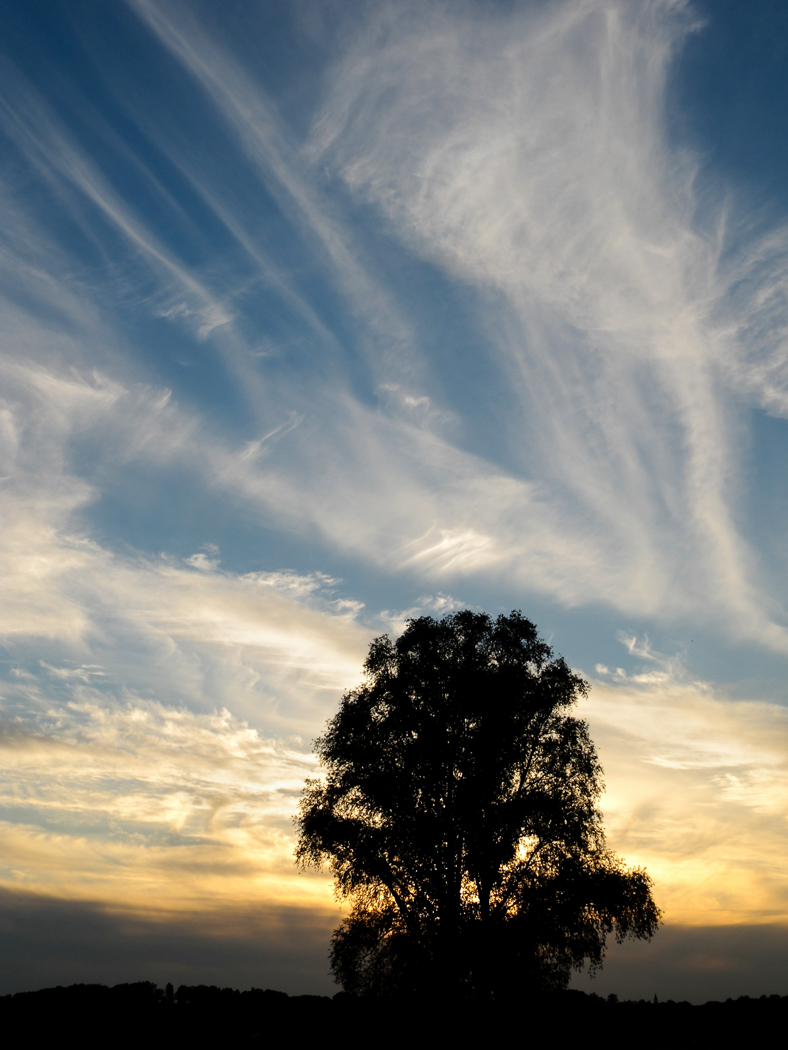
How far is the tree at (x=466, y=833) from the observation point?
26672mm

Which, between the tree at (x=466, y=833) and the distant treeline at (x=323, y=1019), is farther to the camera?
the tree at (x=466, y=833)

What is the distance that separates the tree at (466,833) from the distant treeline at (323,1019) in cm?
A: 314

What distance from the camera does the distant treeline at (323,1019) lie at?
15.8 m

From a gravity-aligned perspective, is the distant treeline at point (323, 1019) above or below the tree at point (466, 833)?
below

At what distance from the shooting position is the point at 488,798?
28125 millimetres

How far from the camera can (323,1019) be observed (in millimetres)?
18688

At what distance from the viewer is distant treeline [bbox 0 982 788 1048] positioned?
623 inches

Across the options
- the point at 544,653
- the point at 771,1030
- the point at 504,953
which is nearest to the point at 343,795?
the point at 504,953

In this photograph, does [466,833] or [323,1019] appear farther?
[466,833]

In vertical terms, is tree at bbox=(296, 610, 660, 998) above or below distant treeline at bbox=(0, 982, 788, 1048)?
above

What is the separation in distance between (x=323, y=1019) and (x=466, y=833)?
403 inches

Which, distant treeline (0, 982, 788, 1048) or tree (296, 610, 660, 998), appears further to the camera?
tree (296, 610, 660, 998)

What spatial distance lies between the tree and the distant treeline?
3137mm

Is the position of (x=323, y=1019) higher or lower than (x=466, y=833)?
lower
